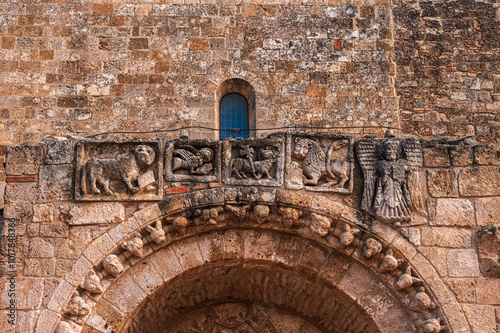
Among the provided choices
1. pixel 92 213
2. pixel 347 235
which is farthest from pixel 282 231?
pixel 92 213

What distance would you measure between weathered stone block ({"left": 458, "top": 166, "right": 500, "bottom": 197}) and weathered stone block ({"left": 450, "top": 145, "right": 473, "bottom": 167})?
0.08m

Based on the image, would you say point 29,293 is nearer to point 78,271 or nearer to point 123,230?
point 78,271

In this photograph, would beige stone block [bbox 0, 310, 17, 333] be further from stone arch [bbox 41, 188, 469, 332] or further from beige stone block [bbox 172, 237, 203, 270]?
beige stone block [bbox 172, 237, 203, 270]

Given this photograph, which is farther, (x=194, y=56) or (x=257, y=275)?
(x=194, y=56)

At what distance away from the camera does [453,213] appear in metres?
7.02

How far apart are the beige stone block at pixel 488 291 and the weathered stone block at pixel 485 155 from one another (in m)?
1.22

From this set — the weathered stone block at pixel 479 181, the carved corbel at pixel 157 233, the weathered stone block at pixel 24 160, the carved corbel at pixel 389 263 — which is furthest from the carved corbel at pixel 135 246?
the weathered stone block at pixel 479 181

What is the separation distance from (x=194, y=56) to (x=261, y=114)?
1274 mm

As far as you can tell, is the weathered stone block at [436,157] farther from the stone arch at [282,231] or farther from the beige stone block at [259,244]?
the beige stone block at [259,244]

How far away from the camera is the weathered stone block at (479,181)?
7082 millimetres

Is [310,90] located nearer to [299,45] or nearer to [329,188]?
[299,45]

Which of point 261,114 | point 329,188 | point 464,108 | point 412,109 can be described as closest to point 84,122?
point 261,114

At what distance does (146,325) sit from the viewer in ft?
24.3

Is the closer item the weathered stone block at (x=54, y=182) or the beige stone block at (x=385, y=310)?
the beige stone block at (x=385, y=310)
